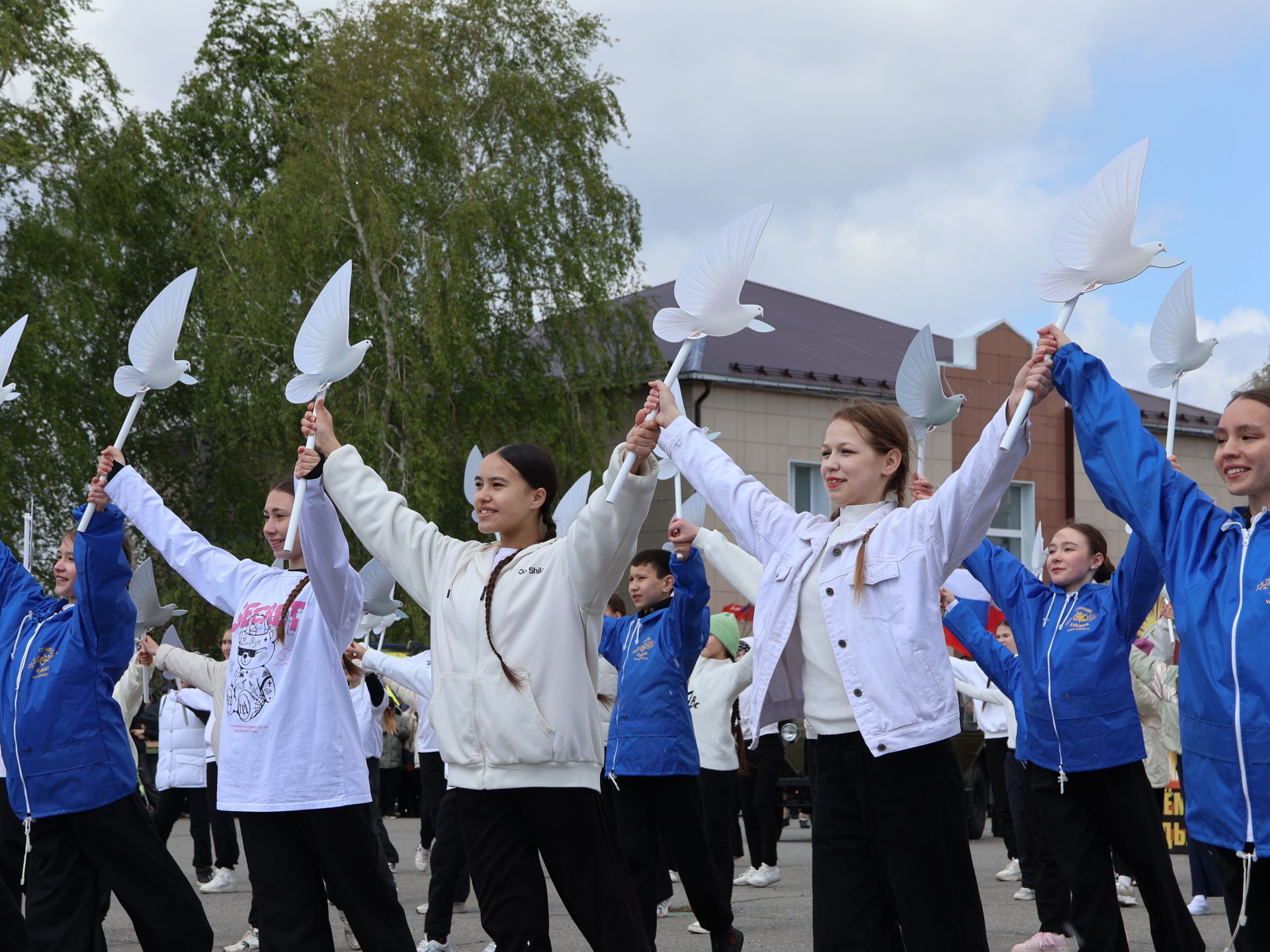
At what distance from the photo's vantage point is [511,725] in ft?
14.4

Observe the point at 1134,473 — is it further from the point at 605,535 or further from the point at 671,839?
the point at 671,839

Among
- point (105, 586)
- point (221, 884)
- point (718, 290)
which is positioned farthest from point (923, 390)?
point (221, 884)

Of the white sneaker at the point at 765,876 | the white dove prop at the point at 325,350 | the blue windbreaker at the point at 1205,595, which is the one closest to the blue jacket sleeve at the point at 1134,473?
the blue windbreaker at the point at 1205,595

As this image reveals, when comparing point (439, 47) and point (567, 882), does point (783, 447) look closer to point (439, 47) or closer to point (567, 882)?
point (439, 47)

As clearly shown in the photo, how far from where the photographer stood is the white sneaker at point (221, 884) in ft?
35.6

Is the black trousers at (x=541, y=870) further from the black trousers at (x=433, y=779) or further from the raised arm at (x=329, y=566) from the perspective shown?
the black trousers at (x=433, y=779)

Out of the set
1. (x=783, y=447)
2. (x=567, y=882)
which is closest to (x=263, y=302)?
(x=783, y=447)

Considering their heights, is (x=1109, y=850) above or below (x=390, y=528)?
below

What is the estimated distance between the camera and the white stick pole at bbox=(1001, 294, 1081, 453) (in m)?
3.89

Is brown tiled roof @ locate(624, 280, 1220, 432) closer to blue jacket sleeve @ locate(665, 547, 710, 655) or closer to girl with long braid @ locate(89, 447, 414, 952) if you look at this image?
blue jacket sleeve @ locate(665, 547, 710, 655)

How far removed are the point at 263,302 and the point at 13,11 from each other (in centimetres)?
654

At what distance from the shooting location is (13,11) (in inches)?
974

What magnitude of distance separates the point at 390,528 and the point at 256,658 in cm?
79

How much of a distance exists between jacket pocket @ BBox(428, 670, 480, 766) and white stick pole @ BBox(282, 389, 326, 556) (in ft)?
2.50
